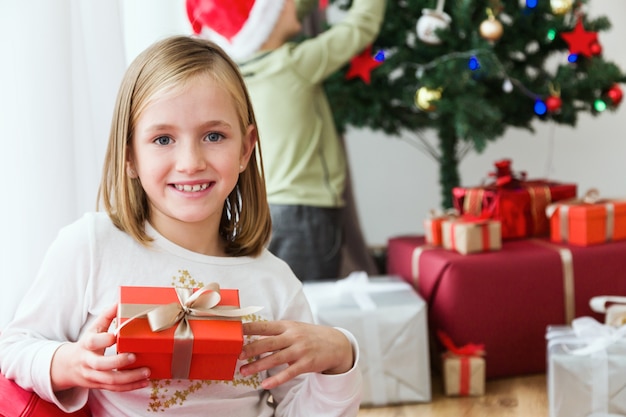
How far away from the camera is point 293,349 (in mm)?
956

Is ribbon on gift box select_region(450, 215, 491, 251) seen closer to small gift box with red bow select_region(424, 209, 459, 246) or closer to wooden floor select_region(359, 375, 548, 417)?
small gift box with red bow select_region(424, 209, 459, 246)

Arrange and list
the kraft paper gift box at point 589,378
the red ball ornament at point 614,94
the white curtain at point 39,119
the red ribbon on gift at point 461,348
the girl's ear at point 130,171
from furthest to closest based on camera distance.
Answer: the red ball ornament at point 614,94, the red ribbon on gift at point 461,348, the kraft paper gift box at point 589,378, the white curtain at point 39,119, the girl's ear at point 130,171

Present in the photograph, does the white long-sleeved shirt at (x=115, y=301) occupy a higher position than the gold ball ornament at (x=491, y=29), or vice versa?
the gold ball ornament at (x=491, y=29)

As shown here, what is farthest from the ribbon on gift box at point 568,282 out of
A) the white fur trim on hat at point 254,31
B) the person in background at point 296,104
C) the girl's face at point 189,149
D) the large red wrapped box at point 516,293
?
the girl's face at point 189,149

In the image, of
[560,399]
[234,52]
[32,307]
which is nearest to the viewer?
[32,307]

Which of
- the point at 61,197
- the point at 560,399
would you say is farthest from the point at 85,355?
the point at 560,399

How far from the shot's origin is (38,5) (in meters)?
1.46

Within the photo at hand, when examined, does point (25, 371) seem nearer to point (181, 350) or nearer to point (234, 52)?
point (181, 350)

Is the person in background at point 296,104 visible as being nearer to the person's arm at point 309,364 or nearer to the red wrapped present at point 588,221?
the red wrapped present at point 588,221

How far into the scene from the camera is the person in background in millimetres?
2162

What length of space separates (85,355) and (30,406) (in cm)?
13

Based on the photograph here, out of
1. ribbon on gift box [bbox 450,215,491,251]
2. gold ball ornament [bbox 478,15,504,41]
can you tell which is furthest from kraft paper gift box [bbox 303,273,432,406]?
gold ball ornament [bbox 478,15,504,41]

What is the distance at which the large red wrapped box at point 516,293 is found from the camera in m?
Answer: 1.95

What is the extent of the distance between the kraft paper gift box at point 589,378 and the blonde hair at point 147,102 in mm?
847
